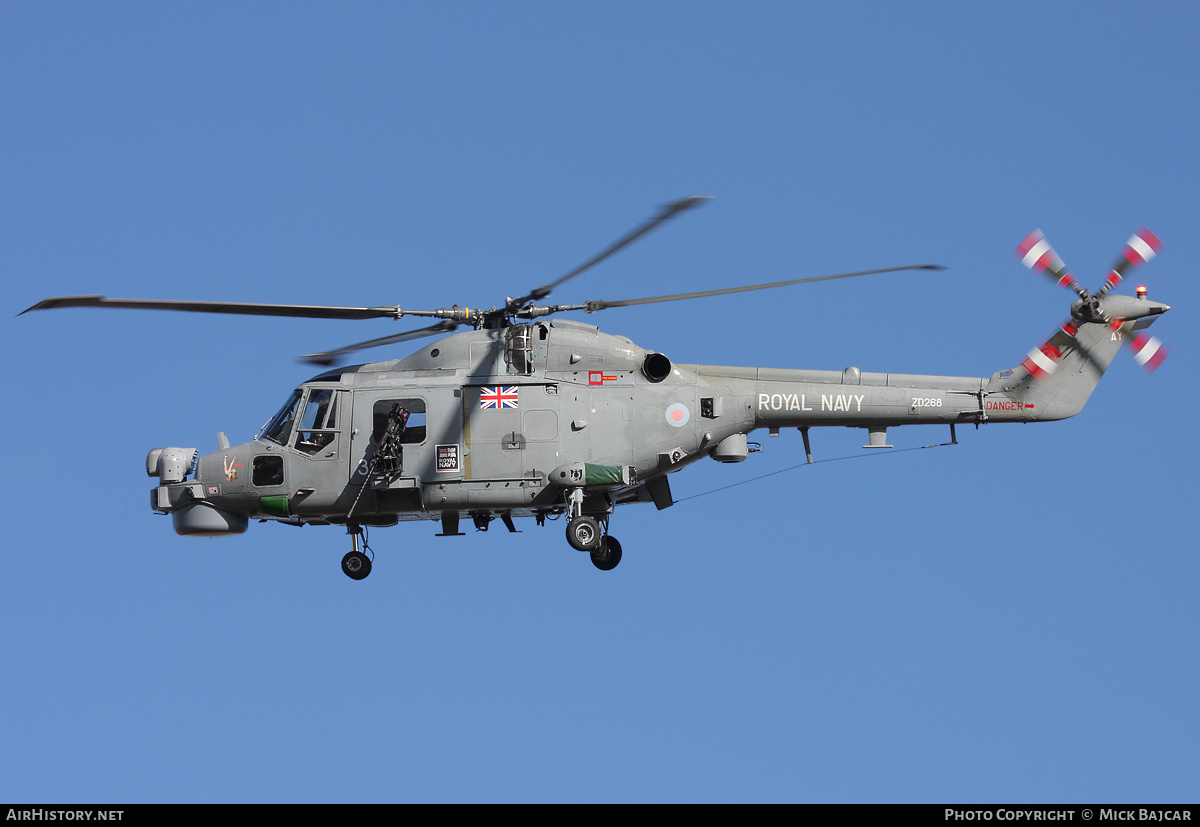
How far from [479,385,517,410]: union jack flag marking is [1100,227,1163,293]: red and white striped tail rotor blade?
31.7 ft

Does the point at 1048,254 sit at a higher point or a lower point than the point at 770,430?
higher

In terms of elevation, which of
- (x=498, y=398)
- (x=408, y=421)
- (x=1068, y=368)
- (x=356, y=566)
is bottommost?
(x=356, y=566)

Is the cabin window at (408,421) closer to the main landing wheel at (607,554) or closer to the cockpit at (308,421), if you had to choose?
the cockpit at (308,421)

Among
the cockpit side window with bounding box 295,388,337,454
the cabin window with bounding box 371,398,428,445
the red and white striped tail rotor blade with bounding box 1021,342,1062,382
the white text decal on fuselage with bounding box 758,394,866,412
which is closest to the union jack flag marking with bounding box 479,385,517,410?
the cabin window with bounding box 371,398,428,445

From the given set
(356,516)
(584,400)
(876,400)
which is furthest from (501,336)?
(876,400)

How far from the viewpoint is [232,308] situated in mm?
24391

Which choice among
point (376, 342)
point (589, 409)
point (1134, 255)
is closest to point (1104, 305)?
point (1134, 255)

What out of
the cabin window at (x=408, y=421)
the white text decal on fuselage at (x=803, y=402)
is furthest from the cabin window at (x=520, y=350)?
the white text decal on fuselage at (x=803, y=402)

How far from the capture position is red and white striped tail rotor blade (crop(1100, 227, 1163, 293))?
997 inches

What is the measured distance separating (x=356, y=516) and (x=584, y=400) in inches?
168

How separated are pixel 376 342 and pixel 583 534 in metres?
5.08

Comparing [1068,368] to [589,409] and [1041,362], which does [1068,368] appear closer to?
[1041,362]
